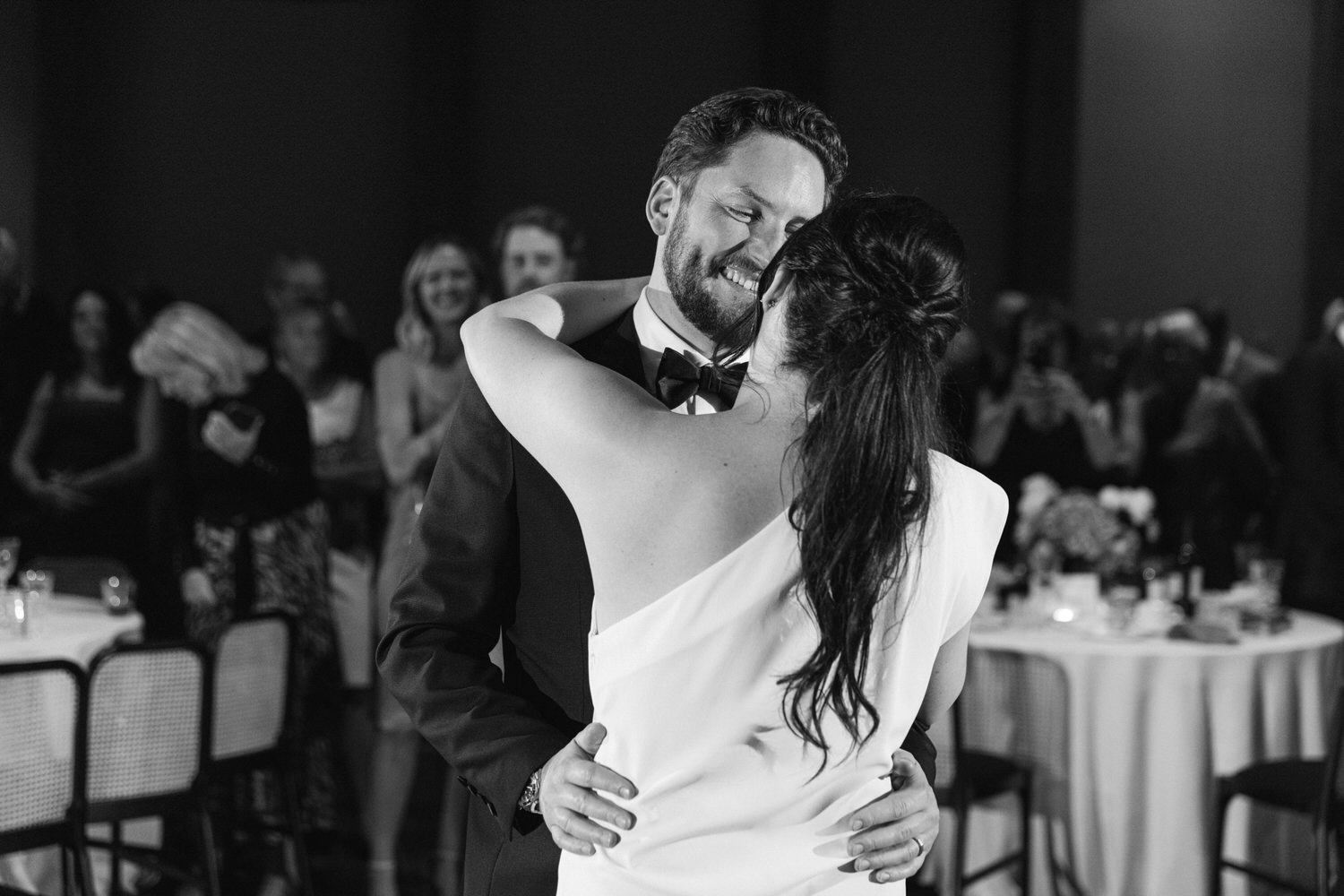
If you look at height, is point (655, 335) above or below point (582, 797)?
above

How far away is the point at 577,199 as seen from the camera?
771cm

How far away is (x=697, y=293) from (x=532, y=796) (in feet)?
1.98

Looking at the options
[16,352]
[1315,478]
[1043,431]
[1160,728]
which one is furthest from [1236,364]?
[16,352]

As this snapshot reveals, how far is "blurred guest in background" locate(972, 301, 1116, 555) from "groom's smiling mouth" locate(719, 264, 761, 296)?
3.79 m

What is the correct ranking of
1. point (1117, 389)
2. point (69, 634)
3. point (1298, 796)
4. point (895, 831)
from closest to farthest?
1. point (895, 831)
2. point (1298, 796)
3. point (69, 634)
4. point (1117, 389)

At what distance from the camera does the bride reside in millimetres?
1250

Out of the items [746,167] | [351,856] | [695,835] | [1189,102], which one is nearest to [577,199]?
[1189,102]

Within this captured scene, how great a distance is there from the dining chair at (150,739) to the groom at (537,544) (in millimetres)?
2024

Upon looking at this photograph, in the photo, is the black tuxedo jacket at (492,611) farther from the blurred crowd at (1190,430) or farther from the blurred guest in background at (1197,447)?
the blurred guest in background at (1197,447)

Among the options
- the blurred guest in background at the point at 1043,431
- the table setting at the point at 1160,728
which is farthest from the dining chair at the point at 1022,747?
the blurred guest in background at the point at 1043,431

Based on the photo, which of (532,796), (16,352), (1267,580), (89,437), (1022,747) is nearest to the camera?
(532,796)

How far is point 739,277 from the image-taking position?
164cm

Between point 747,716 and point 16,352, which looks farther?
point 16,352

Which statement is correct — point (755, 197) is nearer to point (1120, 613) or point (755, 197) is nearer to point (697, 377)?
point (697, 377)
